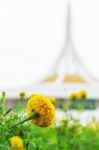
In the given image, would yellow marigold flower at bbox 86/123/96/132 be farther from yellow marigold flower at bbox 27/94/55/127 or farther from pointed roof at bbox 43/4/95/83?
pointed roof at bbox 43/4/95/83

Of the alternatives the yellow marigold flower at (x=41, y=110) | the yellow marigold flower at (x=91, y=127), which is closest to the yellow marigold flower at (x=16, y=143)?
the yellow marigold flower at (x=41, y=110)

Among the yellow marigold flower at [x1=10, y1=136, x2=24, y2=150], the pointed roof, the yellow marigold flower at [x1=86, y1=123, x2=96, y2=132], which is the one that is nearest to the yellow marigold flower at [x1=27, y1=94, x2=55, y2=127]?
the yellow marigold flower at [x1=10, y1=136, x2=24, y2=150]

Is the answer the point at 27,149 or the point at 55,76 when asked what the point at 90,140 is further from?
the point at 55,76

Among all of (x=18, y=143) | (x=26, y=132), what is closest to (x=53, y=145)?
(x=26, y=132)

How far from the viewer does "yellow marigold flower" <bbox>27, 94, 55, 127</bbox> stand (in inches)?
56.8

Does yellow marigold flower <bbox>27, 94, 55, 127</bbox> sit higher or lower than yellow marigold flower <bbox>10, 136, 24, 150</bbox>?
higher

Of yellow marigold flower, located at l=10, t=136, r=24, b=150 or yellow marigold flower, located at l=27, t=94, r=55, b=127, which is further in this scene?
yellow marigold flower, located at l=10, t=136, r=24, b=150

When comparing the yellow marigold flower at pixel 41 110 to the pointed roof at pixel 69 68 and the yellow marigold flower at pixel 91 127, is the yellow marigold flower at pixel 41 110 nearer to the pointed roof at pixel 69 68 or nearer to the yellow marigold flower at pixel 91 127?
the yellow marigold flower at pixel 91 127

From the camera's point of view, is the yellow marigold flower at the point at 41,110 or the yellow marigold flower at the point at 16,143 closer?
the yellow marigold flower at the point at 41,110

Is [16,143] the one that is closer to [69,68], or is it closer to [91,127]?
[91,127]

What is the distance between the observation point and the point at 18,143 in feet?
5.48

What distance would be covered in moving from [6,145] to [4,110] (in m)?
0.09

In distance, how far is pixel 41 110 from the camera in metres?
1.45

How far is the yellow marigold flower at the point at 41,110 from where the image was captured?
1.44 metres
